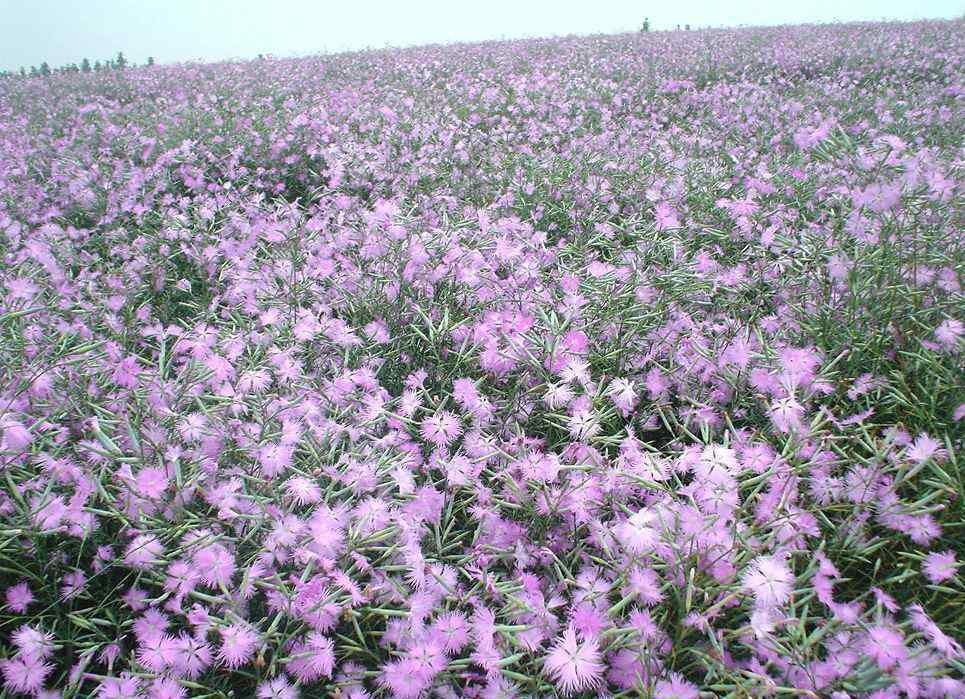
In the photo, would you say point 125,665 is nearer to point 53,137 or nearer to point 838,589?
point 838,589

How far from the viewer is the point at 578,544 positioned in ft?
6.74

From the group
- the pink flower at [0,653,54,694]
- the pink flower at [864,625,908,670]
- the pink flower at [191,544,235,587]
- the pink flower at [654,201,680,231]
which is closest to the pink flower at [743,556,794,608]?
the pink flower at [864,625,908,670]

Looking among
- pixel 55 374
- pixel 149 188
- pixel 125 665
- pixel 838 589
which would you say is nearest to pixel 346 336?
pixel 55 374

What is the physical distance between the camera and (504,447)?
2.37 meters

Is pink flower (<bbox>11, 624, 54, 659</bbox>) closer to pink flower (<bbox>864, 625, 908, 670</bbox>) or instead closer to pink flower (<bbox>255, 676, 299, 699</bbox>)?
pink flower (<bbox>255, 676, 299, 699</bbox>)

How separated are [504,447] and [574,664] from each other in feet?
3.16

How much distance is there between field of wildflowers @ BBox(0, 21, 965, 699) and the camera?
1.66 m

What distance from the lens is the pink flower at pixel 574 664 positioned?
1499mm

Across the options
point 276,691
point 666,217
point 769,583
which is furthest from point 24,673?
point 666,217

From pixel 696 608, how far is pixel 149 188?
6189 mm

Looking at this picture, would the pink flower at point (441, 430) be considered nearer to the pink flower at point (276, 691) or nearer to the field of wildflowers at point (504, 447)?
the field of wildflowers at point (504, 447)

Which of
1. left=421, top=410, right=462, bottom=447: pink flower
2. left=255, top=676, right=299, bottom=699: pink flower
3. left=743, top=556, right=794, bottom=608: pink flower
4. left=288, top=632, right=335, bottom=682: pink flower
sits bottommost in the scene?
left=255, top=676, right=299, bottom=699: pink flower

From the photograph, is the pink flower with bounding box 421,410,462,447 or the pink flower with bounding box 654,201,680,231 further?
the pink flower with bounding box 654,201,680,231

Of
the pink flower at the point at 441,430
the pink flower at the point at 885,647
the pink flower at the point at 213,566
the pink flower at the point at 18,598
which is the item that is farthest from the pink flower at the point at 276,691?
the pink flower at the point at 885,647
